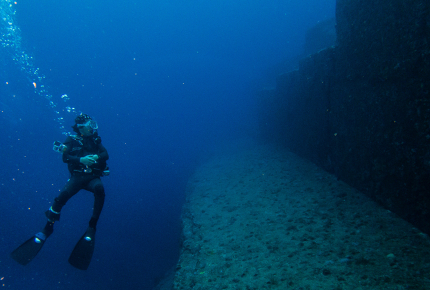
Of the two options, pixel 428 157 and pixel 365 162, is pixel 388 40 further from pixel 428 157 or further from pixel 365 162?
pixel 365 162

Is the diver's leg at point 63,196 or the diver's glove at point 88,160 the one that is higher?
the diver's glove at point 88,160

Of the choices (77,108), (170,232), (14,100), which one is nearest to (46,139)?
(14,100)

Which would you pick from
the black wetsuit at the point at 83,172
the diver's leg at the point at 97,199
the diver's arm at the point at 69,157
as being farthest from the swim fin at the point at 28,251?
the diver's arm at the point at 69,157

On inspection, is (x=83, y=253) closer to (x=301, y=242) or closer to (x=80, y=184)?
(x=80, y=184)

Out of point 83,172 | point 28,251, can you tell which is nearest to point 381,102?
point 83,172

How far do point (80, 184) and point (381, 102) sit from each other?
4.75 m

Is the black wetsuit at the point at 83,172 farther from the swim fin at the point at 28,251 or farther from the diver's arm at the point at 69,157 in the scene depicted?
the swim fin at the point at 28,251

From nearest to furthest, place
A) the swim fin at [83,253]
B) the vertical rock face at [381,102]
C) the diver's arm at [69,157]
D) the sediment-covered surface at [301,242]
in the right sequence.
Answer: the sediment-covered surface at [301,242] → the vertical rock face at [381,102] → the swim fin at [83,253] → the diver's arm at [69,157]

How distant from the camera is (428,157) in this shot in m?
1.90

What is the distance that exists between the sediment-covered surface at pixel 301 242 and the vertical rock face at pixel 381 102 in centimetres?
29

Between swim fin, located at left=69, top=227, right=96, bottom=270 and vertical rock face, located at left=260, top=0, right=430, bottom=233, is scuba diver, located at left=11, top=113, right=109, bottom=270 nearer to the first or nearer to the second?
swim fin, located at left=69, top=227, right=96, bottom=270

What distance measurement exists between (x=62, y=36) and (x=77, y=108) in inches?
1135

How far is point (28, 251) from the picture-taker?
352 cm

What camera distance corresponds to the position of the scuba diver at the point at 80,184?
3482 millimetres
